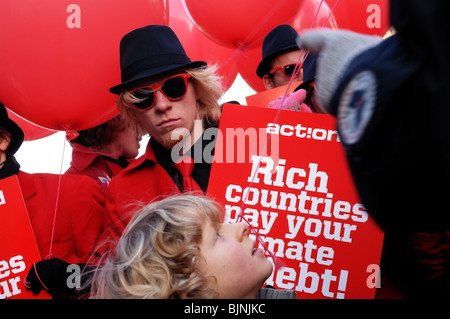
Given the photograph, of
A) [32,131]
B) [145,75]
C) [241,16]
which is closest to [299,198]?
[145,75]

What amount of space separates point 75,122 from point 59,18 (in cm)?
51

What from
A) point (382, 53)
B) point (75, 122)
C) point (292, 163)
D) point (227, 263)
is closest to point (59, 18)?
point (75, 122)

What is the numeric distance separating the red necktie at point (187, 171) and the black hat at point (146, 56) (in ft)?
1.35

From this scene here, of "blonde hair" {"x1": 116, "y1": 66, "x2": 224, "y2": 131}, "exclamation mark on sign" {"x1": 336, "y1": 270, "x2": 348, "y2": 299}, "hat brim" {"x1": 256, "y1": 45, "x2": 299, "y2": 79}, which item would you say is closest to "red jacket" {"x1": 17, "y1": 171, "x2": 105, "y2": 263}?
"blonde hair" {"x1": 116, "y1": 66, "x2": 224, "y2": 131}

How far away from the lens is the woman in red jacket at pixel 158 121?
7.47ft

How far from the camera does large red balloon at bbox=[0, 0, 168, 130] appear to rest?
2.31 meters

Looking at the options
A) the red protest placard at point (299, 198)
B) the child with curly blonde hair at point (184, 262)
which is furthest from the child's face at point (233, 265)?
the red protest placard at point (299, 198)

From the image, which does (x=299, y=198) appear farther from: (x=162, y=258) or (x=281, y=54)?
(x=281, y=54)

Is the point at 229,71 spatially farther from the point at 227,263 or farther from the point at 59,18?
the point at 227,263

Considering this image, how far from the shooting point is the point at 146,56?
2.38 meters

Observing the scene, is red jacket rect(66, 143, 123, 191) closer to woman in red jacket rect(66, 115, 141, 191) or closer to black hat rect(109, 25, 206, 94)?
woman in red jacket rect(66, 115, 141, 191)

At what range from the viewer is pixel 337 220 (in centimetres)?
196

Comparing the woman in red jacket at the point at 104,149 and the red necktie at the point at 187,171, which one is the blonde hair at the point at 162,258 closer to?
the red necktie at the point at 187,171

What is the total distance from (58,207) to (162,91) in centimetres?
79
